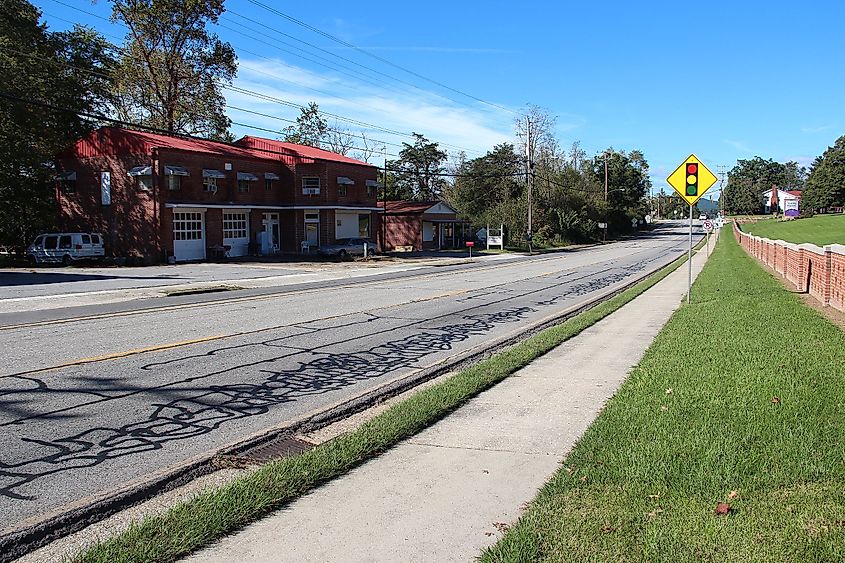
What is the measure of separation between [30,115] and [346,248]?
19.0 m

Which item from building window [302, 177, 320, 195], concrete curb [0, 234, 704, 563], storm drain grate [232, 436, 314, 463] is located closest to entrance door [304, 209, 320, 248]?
building window [302, 177, 320, 195]

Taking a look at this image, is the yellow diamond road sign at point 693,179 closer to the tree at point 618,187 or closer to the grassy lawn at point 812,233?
the grassy lawn at point 812,233

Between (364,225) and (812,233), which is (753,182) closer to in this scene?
(812,233)

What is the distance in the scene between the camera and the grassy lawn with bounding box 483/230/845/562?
3766 millimetres

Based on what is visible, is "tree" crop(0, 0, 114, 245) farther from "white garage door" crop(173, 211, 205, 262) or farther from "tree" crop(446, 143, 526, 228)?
"tree" crop(446, 143, 526, 228)

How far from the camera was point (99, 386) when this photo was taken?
7.81 m

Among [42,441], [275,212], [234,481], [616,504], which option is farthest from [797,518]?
[275,212]

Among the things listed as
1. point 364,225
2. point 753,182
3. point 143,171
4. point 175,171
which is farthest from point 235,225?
point 753,182

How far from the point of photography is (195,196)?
39.1 metres

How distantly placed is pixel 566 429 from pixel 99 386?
16.8 ft

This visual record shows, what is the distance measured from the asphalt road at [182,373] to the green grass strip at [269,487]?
2.62 ft

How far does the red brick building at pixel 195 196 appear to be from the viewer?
37.5 m

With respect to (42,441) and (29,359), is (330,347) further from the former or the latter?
(42,441)

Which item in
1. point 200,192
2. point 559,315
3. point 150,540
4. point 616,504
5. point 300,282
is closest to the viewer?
point 150,540
